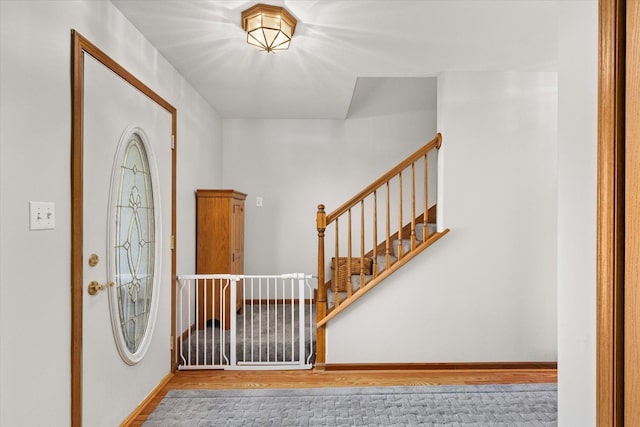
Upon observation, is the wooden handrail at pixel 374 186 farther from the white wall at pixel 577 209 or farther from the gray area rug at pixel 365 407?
the white wall at pixel 577 209

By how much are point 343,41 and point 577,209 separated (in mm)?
2012

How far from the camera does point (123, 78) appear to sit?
8.02ft

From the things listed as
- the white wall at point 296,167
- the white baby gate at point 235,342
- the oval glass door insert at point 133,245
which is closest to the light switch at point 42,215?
the oval glass door insert at point 133,245

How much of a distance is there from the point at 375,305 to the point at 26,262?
2.42 meters

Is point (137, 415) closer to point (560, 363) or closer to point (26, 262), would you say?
point (26, 262)

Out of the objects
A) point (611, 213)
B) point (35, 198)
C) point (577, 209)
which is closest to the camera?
point (611, 213)

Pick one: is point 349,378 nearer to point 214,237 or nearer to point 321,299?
point 321,299

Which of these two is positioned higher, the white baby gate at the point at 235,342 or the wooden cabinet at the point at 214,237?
the wooden cabinet at the point at 214,237

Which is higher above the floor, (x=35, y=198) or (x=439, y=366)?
(x=35, y=198)

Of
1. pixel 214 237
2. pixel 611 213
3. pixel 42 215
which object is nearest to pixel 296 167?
pixel 214 237

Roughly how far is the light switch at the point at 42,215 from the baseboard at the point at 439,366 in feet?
7.53

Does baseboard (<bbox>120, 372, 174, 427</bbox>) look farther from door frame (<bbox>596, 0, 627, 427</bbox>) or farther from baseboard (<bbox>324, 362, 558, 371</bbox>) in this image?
door frame (<bbox>596, 0, 627, 427</bbox>)

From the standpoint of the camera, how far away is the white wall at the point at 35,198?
151cm

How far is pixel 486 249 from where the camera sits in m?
3.46
